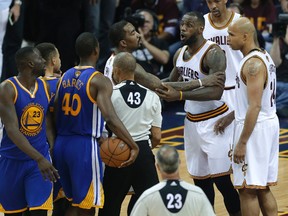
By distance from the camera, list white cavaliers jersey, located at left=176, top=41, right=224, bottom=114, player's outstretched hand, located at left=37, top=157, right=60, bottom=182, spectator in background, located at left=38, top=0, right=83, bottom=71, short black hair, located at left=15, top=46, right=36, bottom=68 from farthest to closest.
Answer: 1. spectator in background, located at left=38, top=0, right=83, bottom=71
2. white cavaliers jersey, located at left=176, top=41, right=224, bottom=114
3. short black hair, located at left=15, top=46, right=36, bottom=68
4. player's outstretched hand, located at left=37, top=157, right=60, bottom=182

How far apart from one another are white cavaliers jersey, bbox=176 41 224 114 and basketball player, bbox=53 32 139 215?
1.17 metres

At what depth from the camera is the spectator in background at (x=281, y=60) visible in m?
14.3

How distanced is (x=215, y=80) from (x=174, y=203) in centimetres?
268

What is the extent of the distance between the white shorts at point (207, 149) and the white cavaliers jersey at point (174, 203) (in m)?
2.55

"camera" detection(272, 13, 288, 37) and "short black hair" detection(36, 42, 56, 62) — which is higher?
"camera" detection(272, 13, 288, 37)

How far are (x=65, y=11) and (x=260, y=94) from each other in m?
6.84

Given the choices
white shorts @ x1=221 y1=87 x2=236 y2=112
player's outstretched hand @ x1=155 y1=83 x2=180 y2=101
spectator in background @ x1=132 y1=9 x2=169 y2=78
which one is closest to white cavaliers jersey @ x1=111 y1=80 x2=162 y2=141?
player's outstretched hand @ x1=155 y1=83 x2=180 y2=101

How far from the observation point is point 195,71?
944 centimetres

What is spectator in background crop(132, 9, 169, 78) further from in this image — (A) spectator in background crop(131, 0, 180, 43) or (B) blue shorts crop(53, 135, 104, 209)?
(B) blue shorts crop(53, 135, 104, 209)

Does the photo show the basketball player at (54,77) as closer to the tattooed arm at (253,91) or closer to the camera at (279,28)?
the tattooed arm at (253,91)

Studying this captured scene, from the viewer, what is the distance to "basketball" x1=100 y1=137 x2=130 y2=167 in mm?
8430

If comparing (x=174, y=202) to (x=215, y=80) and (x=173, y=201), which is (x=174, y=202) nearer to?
(x=173, y=201)

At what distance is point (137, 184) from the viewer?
8.77 m

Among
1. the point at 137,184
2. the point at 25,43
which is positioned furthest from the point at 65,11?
the point at 137,184
